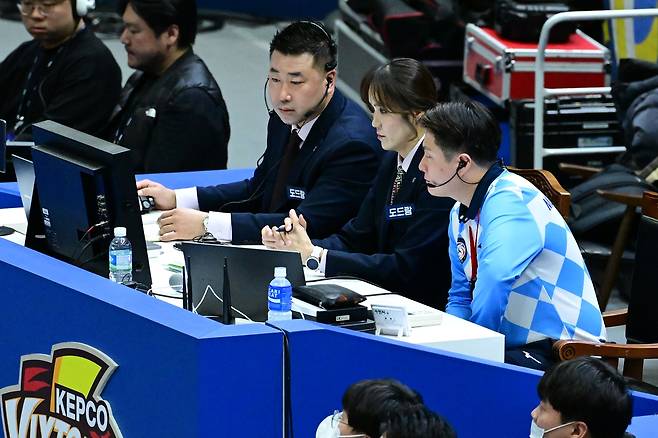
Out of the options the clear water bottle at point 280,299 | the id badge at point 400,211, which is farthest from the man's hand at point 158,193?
the clear water bottle at point 280,299

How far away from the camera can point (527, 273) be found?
3.56m

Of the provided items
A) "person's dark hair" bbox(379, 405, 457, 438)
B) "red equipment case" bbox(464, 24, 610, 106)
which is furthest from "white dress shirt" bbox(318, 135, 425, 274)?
"red equipment case" bbox(464, 24, 610, 106)

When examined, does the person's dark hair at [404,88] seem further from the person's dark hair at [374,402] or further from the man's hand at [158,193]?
the person's dark hair at [374,402]

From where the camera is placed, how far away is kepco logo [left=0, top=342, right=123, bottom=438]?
3.28 metres

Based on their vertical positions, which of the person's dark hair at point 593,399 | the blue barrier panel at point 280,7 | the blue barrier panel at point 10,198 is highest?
the person's dark hair at point 593,399

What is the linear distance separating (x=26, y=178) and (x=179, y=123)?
48.0 inches

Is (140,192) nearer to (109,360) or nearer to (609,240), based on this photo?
Result: (109,360)

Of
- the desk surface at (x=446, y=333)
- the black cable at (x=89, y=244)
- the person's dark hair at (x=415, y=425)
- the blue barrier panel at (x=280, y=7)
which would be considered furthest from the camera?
the blue barrier panel at (x=280, y=7)

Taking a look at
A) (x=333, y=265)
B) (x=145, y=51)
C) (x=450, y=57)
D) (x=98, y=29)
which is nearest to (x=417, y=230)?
(x=333, y=265)

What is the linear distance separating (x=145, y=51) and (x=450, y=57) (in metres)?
2.86

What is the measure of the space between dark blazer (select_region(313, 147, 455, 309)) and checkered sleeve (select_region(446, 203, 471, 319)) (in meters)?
0.19

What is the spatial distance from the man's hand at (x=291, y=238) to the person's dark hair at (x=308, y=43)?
1.86ft

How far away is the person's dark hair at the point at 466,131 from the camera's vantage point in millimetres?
3631

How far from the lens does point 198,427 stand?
302cm
